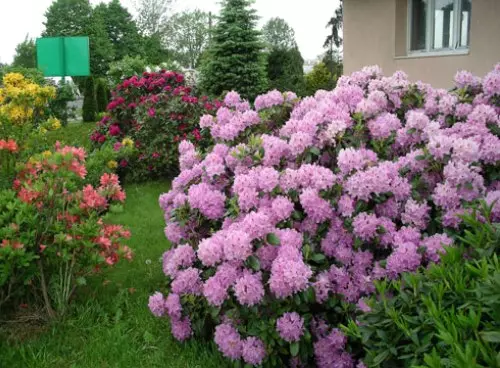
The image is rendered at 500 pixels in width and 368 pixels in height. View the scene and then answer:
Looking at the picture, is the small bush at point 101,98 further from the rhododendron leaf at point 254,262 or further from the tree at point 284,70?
the rhododendron leaf at point 254,262

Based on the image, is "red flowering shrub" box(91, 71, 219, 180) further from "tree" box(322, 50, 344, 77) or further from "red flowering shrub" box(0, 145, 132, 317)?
"tree" box(322, 50, 344, 77)

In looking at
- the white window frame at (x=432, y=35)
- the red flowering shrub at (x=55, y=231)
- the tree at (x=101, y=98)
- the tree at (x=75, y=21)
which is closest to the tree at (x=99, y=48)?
the tree at (x=75, y=21)

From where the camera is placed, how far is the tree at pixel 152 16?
1892 inches

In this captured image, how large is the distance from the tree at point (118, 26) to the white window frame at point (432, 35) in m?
45.2

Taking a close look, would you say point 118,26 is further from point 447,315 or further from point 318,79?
point 447,315

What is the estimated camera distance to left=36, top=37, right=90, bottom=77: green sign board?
27.6 meters

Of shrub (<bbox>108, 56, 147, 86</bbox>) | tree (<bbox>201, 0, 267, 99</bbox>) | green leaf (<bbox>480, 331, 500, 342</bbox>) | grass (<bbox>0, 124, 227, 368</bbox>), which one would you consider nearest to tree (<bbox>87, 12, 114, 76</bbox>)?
shrub (<bbox>108, 56, 147, 86</bbox>)

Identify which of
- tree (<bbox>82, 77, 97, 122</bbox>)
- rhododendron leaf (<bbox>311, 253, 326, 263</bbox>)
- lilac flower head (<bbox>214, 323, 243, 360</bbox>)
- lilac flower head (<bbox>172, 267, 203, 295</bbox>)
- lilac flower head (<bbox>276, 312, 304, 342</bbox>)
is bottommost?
lilac flower head (<bbox>214, 323, 243, 360</bbox>)

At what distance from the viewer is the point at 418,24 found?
1180 cm

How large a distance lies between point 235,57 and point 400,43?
7343 mm

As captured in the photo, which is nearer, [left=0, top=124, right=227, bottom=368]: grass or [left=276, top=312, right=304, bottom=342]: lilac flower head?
[left=276, top=312, right=304, bottom=342]: lilac flower head

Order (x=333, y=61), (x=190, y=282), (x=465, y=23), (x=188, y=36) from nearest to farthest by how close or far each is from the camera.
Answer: (x=190, y=282) → (x=465, y=23) → (x=333, y=61) → (x=188, y=36)

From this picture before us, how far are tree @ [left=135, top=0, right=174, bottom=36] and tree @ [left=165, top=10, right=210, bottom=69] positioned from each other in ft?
4.16

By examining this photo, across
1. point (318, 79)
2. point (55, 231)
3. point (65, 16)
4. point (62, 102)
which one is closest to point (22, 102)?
point (55, 231)
